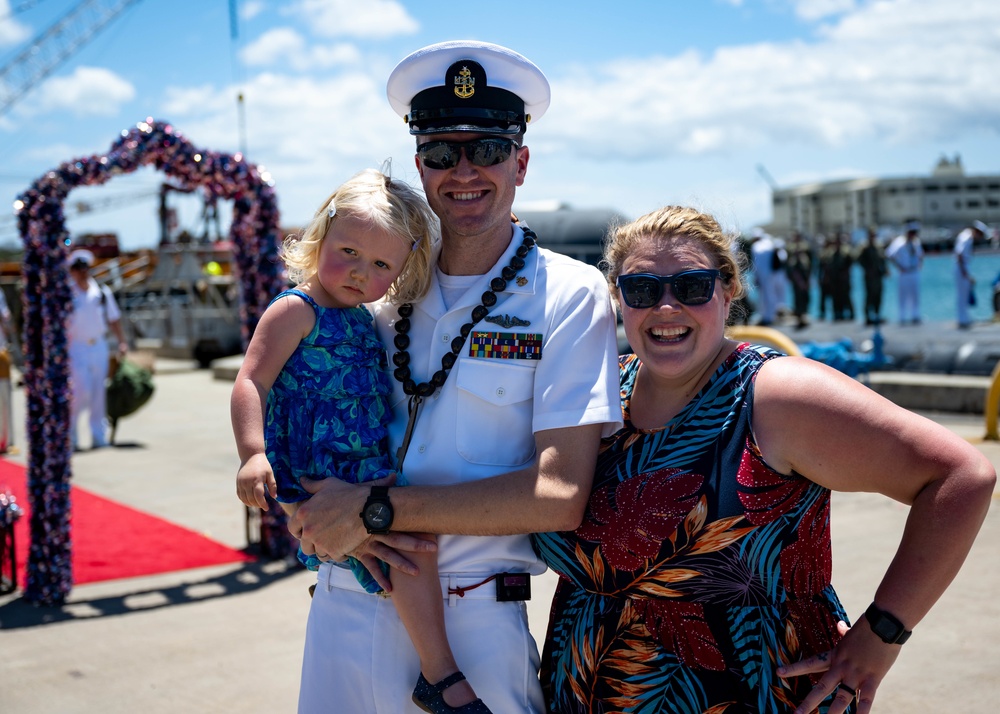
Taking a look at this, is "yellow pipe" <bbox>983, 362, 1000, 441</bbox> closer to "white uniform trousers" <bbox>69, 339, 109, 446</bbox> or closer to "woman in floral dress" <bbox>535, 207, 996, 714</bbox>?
"woman in floral dress" <bbox>535, 207, 996, 714</bbox>

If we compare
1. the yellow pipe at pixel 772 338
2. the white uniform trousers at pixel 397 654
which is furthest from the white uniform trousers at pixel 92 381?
the white uniform trousers at pixel 397 654

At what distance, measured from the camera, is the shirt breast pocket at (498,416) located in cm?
210

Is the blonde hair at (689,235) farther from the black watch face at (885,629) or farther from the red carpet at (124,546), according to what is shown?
the red carpet at (124,546)

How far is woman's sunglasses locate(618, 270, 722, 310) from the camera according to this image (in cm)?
203

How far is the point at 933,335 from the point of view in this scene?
48.3 ft

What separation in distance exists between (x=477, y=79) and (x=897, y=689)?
9.59 ft

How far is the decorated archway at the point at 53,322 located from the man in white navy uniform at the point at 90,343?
3730 mm

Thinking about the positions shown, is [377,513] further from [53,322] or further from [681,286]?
[53,322]

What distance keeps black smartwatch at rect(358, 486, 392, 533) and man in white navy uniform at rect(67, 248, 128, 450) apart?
786 cm

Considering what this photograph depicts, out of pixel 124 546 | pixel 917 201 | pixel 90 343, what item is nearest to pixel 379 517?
pixel 124 546

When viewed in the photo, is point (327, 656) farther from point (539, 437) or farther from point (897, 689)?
point (897, 689)

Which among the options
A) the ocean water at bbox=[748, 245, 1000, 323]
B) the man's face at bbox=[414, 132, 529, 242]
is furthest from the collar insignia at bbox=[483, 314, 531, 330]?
the ocean water at bbox=[748, 245, 1000, 323]

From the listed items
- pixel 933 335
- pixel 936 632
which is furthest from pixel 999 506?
pixel 933 335

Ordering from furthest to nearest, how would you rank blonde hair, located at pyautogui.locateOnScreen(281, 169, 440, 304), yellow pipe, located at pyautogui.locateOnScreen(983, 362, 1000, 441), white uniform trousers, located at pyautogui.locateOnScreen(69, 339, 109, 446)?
white uniform trousers, located at pyautogui.locateOnScreen(69, 339, 109, 446), yellow pipe, located at pyautogui.locateOnScreen(983, 362, 1000, 441), blonde hair, located at pyautogui.locateOnScreen(281, 169, 440, 304)
